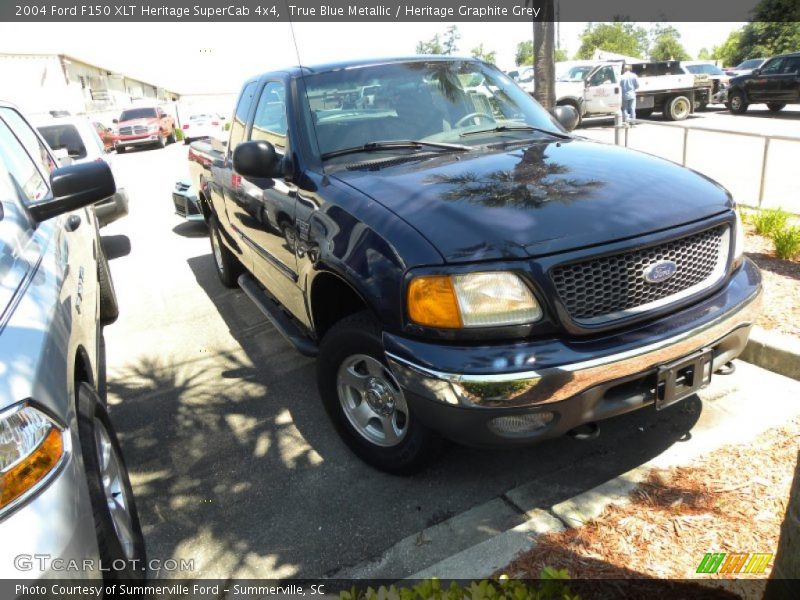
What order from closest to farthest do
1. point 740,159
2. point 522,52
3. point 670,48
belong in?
point 740,159 → point 670,48 → point 522,52

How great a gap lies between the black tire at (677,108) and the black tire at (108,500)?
71.0 feet

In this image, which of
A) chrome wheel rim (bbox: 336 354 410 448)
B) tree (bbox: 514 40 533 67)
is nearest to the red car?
chrome wheel rim (bbox: 336 354 410 448)

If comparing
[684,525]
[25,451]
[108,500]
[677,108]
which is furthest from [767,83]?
[25,451]

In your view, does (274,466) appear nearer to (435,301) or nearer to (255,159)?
(435,301)

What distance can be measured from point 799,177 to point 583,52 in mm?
77874

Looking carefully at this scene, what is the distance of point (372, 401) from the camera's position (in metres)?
3.12

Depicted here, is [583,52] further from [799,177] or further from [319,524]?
[319,524]

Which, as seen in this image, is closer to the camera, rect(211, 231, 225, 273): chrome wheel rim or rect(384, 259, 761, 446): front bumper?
rect(384, 259, 761, 446): front bumper

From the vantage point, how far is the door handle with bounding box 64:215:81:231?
3.85 meters

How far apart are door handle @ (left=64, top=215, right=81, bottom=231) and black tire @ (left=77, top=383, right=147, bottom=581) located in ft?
5.39

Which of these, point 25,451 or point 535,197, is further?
point 535,197

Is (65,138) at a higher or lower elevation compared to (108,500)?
higher

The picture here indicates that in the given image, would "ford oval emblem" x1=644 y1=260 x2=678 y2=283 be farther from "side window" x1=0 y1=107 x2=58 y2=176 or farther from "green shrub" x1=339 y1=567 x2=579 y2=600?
"side window" x1=0 y1=107 x2=58 y2=176

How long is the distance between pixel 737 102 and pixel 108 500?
24.6 meters
